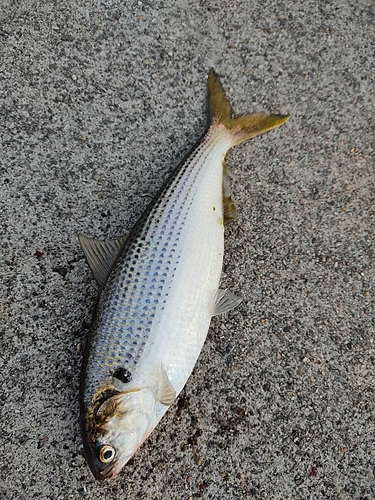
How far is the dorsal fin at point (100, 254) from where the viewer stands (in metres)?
2.41

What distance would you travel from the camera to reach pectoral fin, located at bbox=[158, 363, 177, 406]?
7.07 feet

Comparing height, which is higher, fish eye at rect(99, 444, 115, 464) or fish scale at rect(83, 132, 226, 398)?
fish scale at rect(83, 132, 226, 398)

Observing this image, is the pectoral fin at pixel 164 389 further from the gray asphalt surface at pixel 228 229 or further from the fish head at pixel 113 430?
the gray asphalt surface at pixel 228 229

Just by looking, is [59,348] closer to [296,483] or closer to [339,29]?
[296,483]

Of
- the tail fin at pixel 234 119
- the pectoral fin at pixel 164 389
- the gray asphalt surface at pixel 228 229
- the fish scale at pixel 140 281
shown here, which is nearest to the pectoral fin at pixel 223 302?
the gray asphalt surface at pixel 228 229

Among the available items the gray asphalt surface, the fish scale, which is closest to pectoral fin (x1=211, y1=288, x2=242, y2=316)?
the gray asphalt surface

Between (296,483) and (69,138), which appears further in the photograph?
(69,138)

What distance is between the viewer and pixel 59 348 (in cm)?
251

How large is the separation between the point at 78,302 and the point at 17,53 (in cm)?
172

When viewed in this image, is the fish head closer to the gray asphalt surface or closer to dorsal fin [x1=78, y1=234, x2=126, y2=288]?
the gray asphalt surface

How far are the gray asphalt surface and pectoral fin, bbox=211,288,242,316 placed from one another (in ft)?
0.55

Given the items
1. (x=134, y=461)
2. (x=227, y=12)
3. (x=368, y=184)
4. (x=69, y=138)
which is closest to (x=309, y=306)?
(x=368, y=184)

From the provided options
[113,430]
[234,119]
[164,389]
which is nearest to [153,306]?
[164,389]

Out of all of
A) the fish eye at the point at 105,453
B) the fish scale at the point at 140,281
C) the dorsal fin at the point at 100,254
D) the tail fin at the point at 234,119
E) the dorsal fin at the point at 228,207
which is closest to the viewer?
the fish eye at the point at 105,453
